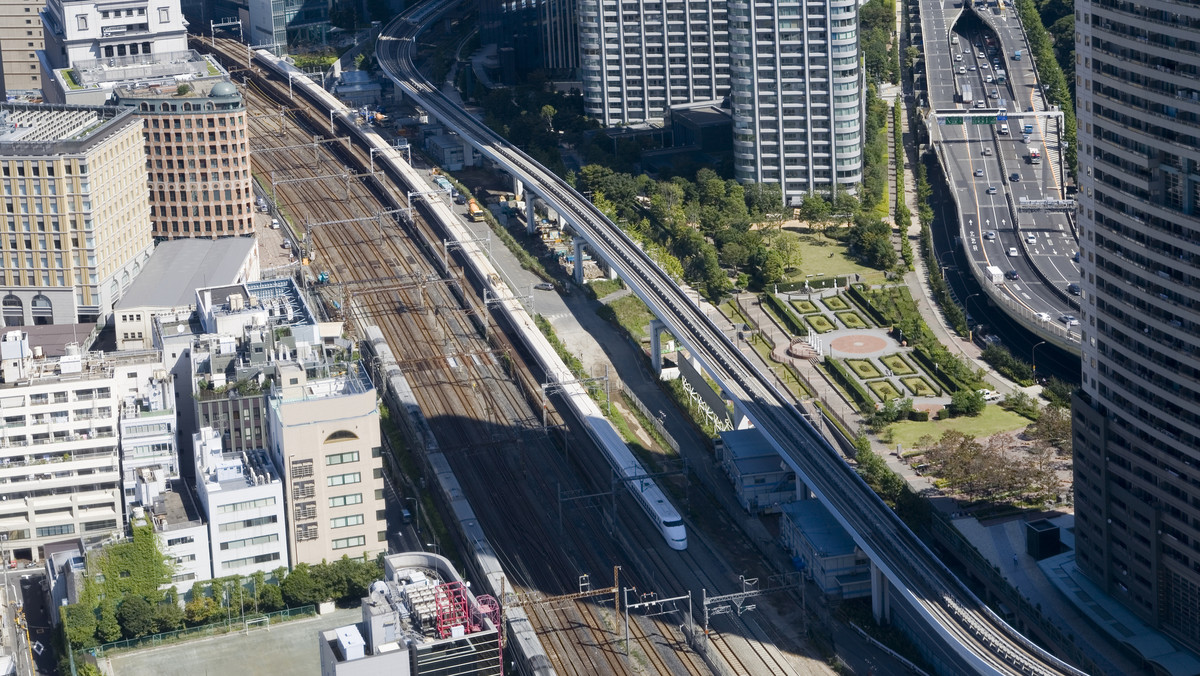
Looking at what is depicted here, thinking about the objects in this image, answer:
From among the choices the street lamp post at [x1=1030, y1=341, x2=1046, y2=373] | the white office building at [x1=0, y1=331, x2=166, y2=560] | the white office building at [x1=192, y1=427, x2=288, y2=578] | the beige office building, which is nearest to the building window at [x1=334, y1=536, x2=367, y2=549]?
the beige office building

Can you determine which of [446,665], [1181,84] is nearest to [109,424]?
[446,665]

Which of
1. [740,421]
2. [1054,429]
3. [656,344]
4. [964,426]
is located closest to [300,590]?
[740,421]

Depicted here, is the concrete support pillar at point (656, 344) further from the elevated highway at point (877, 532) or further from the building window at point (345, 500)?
the building window at point (345, 500)

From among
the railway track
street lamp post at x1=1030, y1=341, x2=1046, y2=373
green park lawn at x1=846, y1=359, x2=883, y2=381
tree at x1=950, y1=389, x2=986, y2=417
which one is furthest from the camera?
green park lawn at x1=846, y1=359, x2=883, y2=381

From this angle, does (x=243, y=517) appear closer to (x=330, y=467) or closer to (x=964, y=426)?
(x=330, y=467)

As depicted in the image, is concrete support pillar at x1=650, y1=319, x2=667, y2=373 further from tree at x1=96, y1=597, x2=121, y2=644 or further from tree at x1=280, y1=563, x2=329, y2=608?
tree at x1=96, y1=597, x2=121, y2=644

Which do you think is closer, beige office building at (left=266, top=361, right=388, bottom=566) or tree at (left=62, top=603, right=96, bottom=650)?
tree at (left=62, top=603, right=96, bottom=650)

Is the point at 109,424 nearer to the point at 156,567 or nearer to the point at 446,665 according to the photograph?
the point at 156,567

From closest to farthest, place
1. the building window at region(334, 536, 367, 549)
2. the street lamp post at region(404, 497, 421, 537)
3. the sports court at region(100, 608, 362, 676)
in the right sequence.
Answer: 1. the sports court at region(100, 608, 362, 676)
2. the building window at region(334, 536, 367, 549)
3. the street lamp post at region(404, 497, 421, 537)
